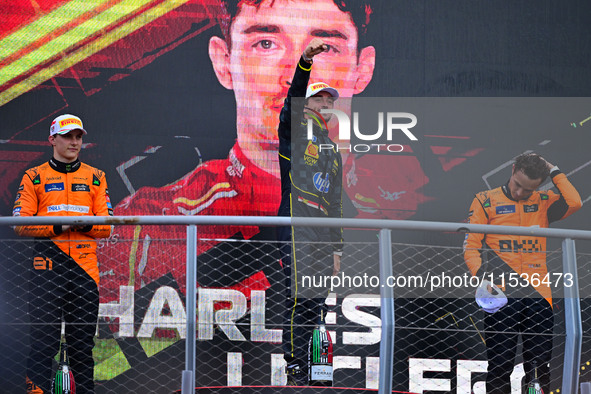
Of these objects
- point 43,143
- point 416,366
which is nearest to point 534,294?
point 416,366

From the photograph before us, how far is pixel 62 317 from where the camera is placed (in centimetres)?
316

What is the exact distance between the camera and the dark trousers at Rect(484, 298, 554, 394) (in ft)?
10.9

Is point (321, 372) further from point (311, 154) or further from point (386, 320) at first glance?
point (311, 154)

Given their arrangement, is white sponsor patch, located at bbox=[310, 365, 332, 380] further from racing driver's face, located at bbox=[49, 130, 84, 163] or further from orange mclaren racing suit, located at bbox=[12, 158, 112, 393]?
racing driver's face, located at bbox=[49, 130, 84, 163]

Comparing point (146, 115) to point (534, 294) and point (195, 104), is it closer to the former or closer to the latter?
point (195, 104)

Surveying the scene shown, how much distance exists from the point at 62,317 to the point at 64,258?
0.85 ft

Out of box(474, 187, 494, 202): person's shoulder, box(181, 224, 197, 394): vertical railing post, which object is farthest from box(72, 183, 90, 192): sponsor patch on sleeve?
box(474, 187, 494, 202): person's shoulder

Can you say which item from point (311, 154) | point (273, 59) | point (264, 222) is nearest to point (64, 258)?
point (264, 222)

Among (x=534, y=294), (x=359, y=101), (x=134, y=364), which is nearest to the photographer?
(x=534, y=294)

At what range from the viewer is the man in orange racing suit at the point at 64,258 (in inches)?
120

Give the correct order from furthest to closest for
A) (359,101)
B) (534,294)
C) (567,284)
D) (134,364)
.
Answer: (359,101)
(134,364)
(534,294)
(567,284)

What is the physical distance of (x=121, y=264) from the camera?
3869mm

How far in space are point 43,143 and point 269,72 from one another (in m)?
1.30

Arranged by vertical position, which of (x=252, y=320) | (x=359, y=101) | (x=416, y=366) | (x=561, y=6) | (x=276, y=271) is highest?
(x=561, y=6)
